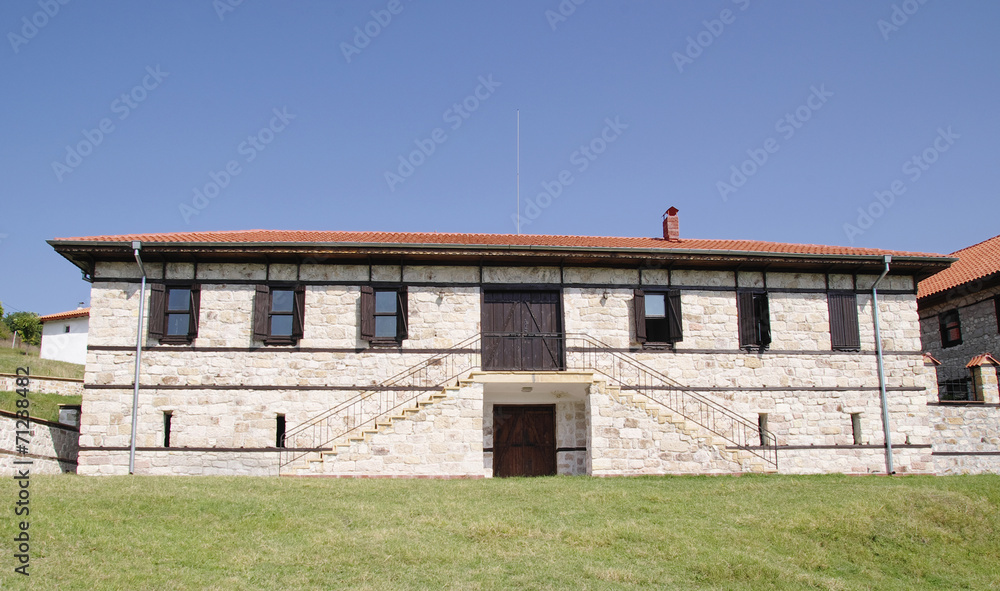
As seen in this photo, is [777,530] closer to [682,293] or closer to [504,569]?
[504,569]

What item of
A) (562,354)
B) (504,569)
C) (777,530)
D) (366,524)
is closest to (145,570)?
(366,524)

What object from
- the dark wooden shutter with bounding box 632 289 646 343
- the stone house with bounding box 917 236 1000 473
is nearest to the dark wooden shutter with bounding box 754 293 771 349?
the dark wooden shutter with bounding box 632 289 646 343

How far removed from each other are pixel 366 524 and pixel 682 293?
11.1 m

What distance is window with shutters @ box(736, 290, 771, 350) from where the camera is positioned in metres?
A: 19.5

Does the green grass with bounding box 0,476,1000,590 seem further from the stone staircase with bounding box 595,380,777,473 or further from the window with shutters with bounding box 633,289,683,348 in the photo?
the window with shutters with bounding box 633,289,683,348

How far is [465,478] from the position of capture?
56.3 feet

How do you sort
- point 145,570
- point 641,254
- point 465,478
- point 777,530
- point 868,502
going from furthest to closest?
point 641,254, point 465,478, point 868,502, point 777,530, point 145,570

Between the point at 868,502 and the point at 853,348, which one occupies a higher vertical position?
the point at 853,348

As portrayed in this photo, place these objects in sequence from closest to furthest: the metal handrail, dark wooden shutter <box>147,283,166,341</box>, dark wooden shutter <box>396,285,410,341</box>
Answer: dark wooden shutter <box>147,283,166,341</box>
dark wooden shutter <box>396,285,410,341</box>
the metal handrail

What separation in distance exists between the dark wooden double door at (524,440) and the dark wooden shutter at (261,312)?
5.97 m

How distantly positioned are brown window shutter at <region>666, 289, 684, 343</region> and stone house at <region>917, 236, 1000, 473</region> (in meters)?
7.09

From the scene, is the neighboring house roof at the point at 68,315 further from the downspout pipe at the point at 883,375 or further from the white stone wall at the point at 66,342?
the downspout pipe at the point at 883,375

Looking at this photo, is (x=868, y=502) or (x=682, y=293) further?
(x=682, y=293)

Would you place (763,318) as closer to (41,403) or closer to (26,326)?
(41,403)
